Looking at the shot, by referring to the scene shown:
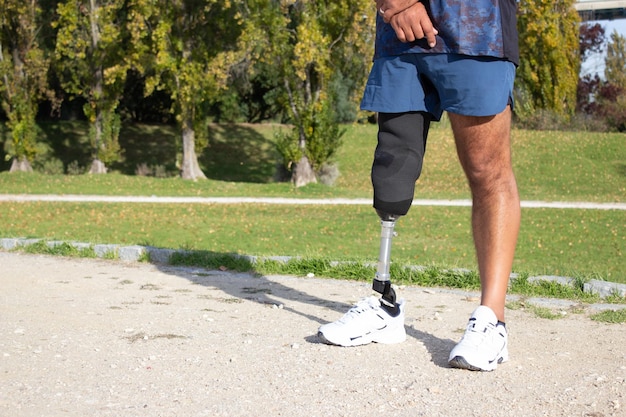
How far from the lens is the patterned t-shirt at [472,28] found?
155 inches

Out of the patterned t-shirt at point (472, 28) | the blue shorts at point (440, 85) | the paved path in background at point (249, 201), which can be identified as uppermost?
Result: the patterned t-shirt at point (472, 28)

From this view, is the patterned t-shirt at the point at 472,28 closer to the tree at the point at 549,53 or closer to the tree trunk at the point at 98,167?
the tree trunk at the point at 98,167

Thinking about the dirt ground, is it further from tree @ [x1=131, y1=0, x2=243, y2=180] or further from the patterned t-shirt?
tree @ [x1=131, y1=0, x2=243, y2=180]

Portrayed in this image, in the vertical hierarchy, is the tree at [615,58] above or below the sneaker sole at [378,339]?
above

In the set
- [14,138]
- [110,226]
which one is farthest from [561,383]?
[14,138]

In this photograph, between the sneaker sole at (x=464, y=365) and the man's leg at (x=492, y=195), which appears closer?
the sneaker sole at (x=464, y=365)

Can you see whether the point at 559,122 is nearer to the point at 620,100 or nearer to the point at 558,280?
the point at 620,100

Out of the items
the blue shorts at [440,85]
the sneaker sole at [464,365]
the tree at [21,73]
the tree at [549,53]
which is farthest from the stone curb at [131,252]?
the tree at [549,53]

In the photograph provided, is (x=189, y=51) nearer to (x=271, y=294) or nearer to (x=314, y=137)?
(x=314, y=137)

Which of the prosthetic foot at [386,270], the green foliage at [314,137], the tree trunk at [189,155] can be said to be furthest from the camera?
the tree trunk at [189,155]

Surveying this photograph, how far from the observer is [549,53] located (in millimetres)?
34062

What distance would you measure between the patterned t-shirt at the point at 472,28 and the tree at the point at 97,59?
25304 mm

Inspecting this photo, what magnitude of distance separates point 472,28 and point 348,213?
14.3 meters

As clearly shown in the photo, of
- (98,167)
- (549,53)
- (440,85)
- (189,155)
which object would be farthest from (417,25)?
(549,53)
